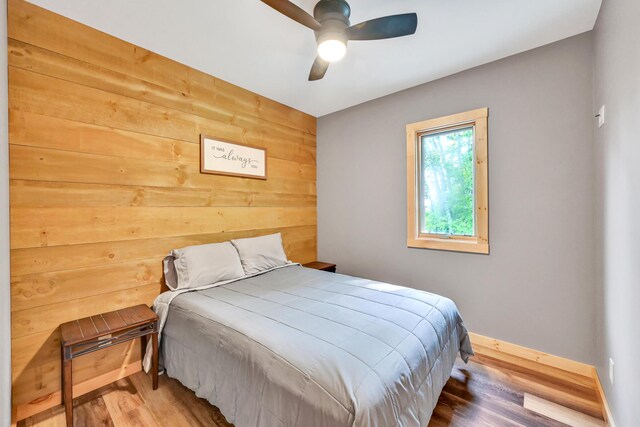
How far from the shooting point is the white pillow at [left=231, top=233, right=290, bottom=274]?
2.61 metres

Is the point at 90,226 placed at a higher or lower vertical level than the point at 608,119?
lower

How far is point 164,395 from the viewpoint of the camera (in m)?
1.88

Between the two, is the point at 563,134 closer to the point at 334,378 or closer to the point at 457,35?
the point at 457,35

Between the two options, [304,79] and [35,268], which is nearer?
[35,268]

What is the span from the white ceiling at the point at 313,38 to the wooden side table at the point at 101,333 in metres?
2.04

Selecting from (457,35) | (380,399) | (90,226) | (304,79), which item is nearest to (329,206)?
(304,79)

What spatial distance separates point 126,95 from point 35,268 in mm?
1337

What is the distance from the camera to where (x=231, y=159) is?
2.81m

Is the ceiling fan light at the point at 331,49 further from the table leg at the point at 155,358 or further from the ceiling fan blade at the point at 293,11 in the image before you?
the table leg at the point at 155,358

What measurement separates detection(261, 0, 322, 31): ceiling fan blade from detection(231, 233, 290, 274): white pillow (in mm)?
1897

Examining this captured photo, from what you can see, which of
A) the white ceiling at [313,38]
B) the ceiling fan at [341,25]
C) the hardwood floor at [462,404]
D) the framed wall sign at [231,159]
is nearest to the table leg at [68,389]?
the hardwood floor at [462,404]

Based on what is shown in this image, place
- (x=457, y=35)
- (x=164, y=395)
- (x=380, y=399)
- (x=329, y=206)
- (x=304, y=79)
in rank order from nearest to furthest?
1. (x=380, y=399)
2. (x=164, y=395)
3. (x=457, y=35)
4. (x=304, y=79)
5. (x=329, y=206)

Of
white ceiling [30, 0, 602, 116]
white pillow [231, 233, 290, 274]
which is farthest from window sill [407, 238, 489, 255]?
white ceiling [30, 0, 602, 116]

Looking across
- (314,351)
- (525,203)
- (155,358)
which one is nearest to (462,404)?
(314,351)
